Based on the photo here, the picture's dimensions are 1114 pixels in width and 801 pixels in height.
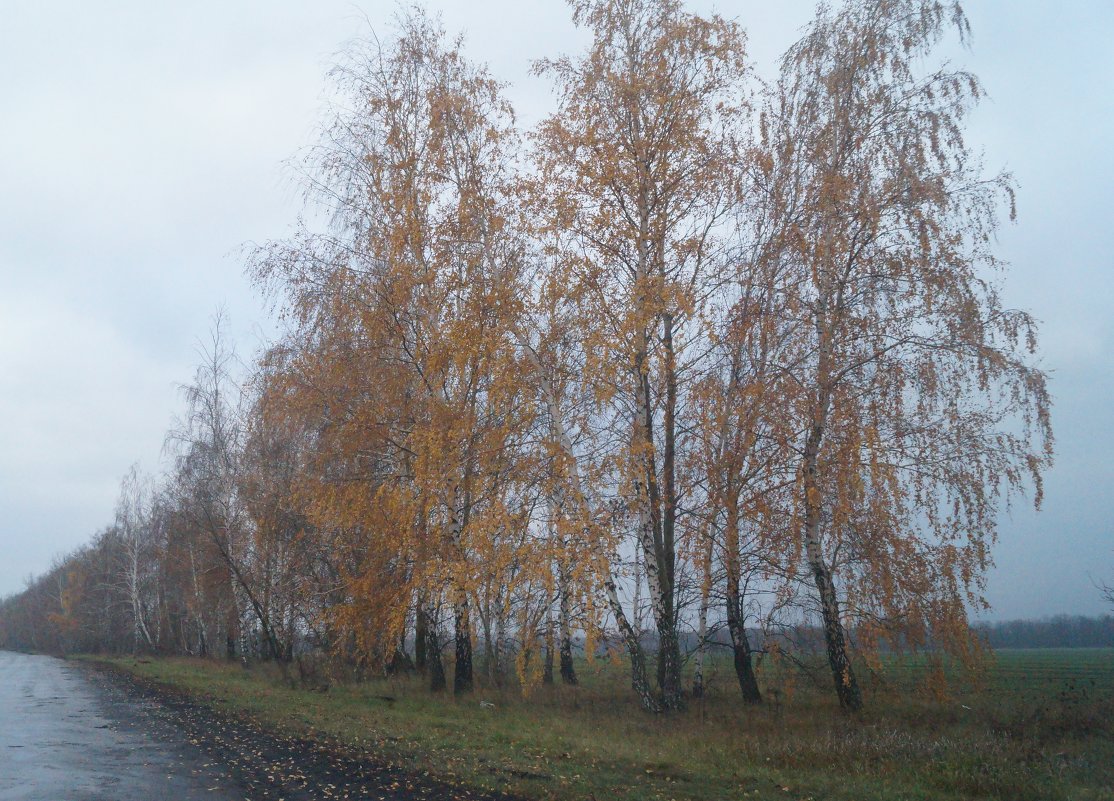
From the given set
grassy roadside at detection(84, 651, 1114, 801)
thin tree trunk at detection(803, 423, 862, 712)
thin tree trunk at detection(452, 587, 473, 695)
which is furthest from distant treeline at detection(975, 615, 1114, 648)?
thin tree trunk at detection(452, 587, 473, 695)

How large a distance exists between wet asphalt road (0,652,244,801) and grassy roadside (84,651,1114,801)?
7.66 ft

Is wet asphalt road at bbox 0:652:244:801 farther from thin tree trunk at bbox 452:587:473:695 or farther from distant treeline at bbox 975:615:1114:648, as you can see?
distant treeline at bbox 975:615:1114:648

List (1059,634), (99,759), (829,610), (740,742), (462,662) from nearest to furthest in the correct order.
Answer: (99,759)
(740,742)
(829,610)
(462,662)
(1059,634)

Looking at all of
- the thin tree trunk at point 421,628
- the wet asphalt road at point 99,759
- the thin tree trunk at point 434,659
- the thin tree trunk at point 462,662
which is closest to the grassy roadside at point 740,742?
the thin tree trunk at point 462,662

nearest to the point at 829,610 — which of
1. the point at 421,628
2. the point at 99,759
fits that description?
the point at 421,628

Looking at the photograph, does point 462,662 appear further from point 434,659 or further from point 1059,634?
point 1059,634

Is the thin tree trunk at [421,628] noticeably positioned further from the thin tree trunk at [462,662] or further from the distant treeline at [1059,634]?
the distant treeline at [1059,634]

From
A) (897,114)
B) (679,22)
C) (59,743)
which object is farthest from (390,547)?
(897,114)

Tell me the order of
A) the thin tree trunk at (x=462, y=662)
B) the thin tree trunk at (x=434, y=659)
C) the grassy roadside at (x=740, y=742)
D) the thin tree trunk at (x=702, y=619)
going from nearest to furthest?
the grassy roadside at (x=740, y=742) < the thin tree trunk at (x=702, y=619) < the thin tree trunk at (x=462, y=662) < the thin tree trunk at (x=434, y=659)

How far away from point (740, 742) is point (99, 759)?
9160mm

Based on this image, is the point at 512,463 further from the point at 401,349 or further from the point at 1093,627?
the point at 1093,627

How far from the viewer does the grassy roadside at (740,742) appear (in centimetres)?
912

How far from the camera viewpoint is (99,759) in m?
10.8

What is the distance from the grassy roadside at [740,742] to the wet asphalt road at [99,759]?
2.33 m
